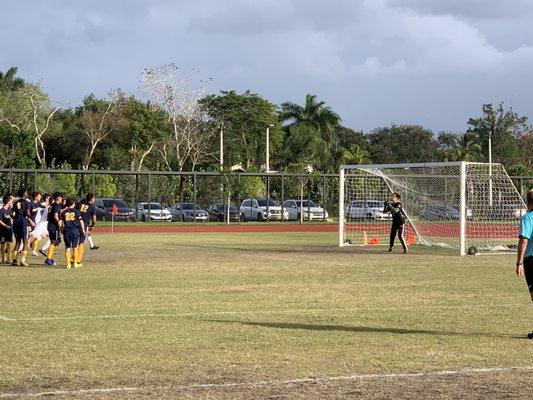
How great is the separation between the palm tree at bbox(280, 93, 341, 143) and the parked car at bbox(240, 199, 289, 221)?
25.4 meters

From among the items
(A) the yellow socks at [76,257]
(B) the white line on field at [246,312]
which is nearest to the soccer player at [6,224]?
(A) the yellow socks at [76,257]

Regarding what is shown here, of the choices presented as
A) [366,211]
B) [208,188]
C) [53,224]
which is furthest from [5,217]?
[208,188]

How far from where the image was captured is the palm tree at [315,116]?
8906 centimetres

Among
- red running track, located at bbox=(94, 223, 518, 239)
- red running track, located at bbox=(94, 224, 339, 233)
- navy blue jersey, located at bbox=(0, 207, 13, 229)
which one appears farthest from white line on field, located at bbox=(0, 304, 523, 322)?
red running track, located at bbox=(94, 224, 339, 233)

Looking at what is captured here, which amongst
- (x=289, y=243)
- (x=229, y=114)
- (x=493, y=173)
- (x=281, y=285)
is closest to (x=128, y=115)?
(x=229, y=114)

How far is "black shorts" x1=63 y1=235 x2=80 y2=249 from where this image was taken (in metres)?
23.0

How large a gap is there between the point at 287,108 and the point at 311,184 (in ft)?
84.2

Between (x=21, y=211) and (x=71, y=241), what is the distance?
214cm

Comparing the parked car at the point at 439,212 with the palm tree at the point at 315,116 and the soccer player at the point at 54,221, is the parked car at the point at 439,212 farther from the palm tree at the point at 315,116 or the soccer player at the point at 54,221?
the palm tree at the point at 315,116

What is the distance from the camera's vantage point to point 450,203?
33969mm

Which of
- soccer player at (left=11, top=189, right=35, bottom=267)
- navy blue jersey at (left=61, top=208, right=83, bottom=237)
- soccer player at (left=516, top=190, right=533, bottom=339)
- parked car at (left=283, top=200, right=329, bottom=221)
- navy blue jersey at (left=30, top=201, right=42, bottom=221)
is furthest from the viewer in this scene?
parked car at (left=283, top=200, right=329, bottom=221)

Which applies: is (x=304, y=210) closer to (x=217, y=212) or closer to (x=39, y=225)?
(x=217, y=212)

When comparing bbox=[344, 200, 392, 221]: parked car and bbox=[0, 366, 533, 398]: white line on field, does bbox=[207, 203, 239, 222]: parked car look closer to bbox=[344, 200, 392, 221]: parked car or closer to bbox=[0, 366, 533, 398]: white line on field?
bbox=[344, 200, 392, 221]: parked car

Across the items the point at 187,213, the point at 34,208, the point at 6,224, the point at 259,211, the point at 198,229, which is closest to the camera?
the point at 6,224
